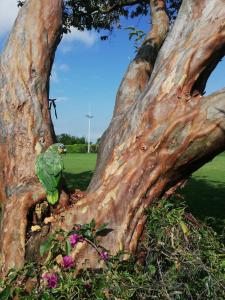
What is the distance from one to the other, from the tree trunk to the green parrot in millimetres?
126

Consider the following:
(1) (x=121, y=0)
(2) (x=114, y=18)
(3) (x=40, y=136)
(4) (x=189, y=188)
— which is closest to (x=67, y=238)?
(3) (x=40, y=136)

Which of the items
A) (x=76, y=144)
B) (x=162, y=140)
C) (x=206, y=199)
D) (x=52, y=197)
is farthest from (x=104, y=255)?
(x=76, y=144)

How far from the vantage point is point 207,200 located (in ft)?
42.6

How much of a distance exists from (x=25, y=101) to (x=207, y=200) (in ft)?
31.7

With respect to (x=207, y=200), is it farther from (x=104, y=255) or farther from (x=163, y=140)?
(x=104, y=255)

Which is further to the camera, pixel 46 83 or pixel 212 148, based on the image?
pixel 46 83

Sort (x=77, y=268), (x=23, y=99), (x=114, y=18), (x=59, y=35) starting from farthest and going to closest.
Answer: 1. (x=114, y=18)
2. (x=59, y=35)
3. (x=23, y=99)
4. (x=77, y=268)

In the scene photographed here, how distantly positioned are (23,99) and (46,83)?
360 millimetres

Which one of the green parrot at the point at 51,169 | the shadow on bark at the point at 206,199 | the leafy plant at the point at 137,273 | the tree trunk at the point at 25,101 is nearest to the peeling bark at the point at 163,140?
the leafy plant at the point at 137,273

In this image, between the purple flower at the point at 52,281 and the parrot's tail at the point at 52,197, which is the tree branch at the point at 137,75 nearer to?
the parrot's tail at the point at 52,197

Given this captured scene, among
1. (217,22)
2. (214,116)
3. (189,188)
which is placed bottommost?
(189,188)

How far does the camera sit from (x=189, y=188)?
1594 centimetres

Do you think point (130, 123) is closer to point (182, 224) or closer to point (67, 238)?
point (182, 224)

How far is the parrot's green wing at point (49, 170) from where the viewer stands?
154 inches
